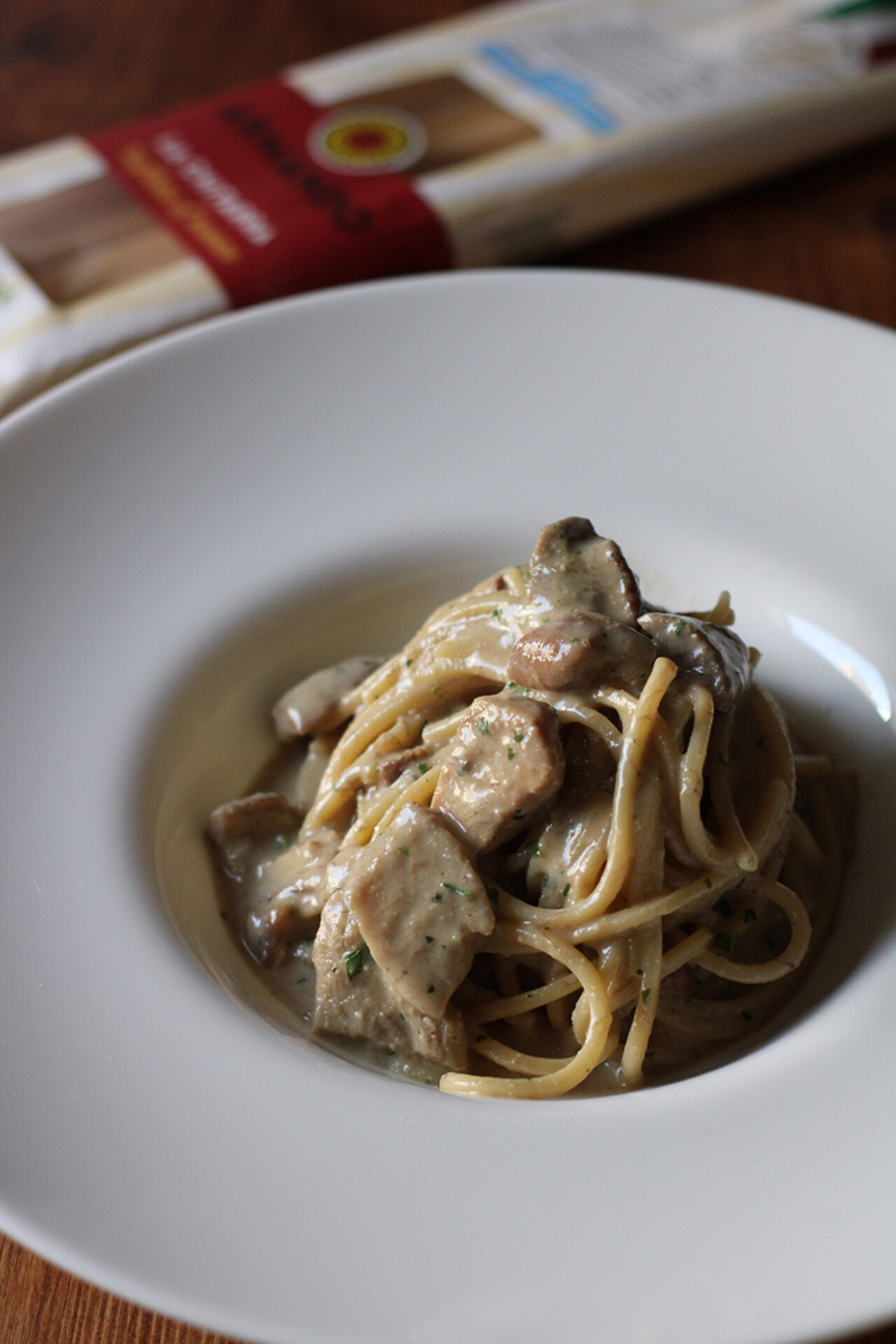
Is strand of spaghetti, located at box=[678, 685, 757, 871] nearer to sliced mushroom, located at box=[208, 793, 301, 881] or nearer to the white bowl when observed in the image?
the white bowl

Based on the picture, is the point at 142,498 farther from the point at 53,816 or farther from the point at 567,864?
the point at 567,864

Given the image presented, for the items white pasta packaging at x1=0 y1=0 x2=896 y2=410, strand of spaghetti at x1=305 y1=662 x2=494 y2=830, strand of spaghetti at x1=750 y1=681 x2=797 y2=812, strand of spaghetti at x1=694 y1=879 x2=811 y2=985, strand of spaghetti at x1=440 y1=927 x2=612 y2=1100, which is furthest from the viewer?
white pasta packaging at x1=0 y1=0 x2=896 y2=410

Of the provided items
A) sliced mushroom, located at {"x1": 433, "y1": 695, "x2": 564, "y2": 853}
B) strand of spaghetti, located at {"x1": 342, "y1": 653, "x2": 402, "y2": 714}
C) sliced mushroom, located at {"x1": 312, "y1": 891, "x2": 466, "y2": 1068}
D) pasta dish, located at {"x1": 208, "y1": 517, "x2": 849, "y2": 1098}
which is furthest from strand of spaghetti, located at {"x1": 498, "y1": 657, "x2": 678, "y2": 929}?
strand of spaghetti, located at {"x1": 342, "y1": 653, "x2": 402, "y2": 714}

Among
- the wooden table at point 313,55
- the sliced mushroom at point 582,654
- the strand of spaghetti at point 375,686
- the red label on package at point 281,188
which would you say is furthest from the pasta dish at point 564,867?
the wooden table at point 313,55

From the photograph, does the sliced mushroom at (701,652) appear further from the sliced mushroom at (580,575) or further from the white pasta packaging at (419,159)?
the white pasta packaging at (419,159)

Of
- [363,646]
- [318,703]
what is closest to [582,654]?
[318,703]

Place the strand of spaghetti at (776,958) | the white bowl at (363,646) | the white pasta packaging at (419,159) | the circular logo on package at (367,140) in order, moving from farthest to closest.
Result: the circular logo on package at (367,140) < the white pasta packaging at (419,159) < the strand of spaghetti at (776,958) < the white bowl at (363,646)
